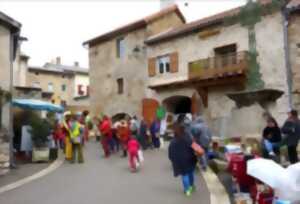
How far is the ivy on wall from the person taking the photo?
23625 mm

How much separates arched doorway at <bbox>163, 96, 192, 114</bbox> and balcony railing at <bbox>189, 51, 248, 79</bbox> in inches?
124

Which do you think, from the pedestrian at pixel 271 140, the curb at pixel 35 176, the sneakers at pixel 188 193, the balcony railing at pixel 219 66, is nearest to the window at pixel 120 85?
the balcony railing at pixel 219 66

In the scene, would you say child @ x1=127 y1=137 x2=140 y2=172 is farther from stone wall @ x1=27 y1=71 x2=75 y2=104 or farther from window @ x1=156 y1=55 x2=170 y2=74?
stone wall @ x1=27 y1=71 x2=75 y2=104

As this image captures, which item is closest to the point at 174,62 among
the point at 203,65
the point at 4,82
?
the point at 203,65

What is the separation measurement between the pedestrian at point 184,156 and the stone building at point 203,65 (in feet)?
20.0

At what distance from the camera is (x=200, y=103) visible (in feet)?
89.0

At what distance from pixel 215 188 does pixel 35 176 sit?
5.43 metres

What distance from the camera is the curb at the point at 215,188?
8805mm

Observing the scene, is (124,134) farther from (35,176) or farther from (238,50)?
(238,50)

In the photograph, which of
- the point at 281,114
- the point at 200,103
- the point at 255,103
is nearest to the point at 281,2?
the point at 281,114

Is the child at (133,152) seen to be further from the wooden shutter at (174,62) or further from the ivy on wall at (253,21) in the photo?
the wooden shutter at (174,62)

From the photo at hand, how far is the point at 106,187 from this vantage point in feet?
35.3

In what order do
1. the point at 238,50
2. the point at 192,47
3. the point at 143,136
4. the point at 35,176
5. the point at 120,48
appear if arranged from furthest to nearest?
1. the point at 120,48
2. the point at 192,47
3. the point at 238,50
4. the point at 143,136
5. the point at 35,176

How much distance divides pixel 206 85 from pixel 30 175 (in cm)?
1485
